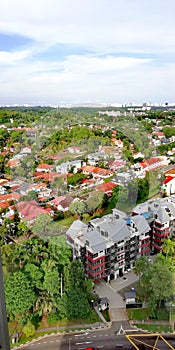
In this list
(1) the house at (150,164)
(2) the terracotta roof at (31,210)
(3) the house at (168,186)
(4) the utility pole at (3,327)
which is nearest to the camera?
(4) the utility pole at (3,327)

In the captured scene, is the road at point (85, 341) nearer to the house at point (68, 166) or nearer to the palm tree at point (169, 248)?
the palm tree at point (169, 248)

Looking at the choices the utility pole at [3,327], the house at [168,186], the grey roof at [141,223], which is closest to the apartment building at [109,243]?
the grey roof at [141,223]

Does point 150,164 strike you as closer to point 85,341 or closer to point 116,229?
point 116,229

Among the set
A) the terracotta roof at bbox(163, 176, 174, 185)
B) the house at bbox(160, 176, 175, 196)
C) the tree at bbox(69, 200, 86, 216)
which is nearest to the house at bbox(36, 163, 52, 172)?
the tree at bbox(69, 200, 86, 216)

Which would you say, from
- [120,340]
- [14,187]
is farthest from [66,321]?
[14,187]

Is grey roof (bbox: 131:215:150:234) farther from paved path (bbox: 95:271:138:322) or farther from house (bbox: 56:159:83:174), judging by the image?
house (bbox: 56:159:83:174)

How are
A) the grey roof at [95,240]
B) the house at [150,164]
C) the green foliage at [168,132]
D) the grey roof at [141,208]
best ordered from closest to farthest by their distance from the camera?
the grey roof at [95,240], the grey roof at [141,208], the house at [150,164], the green foliage at [168,132]
